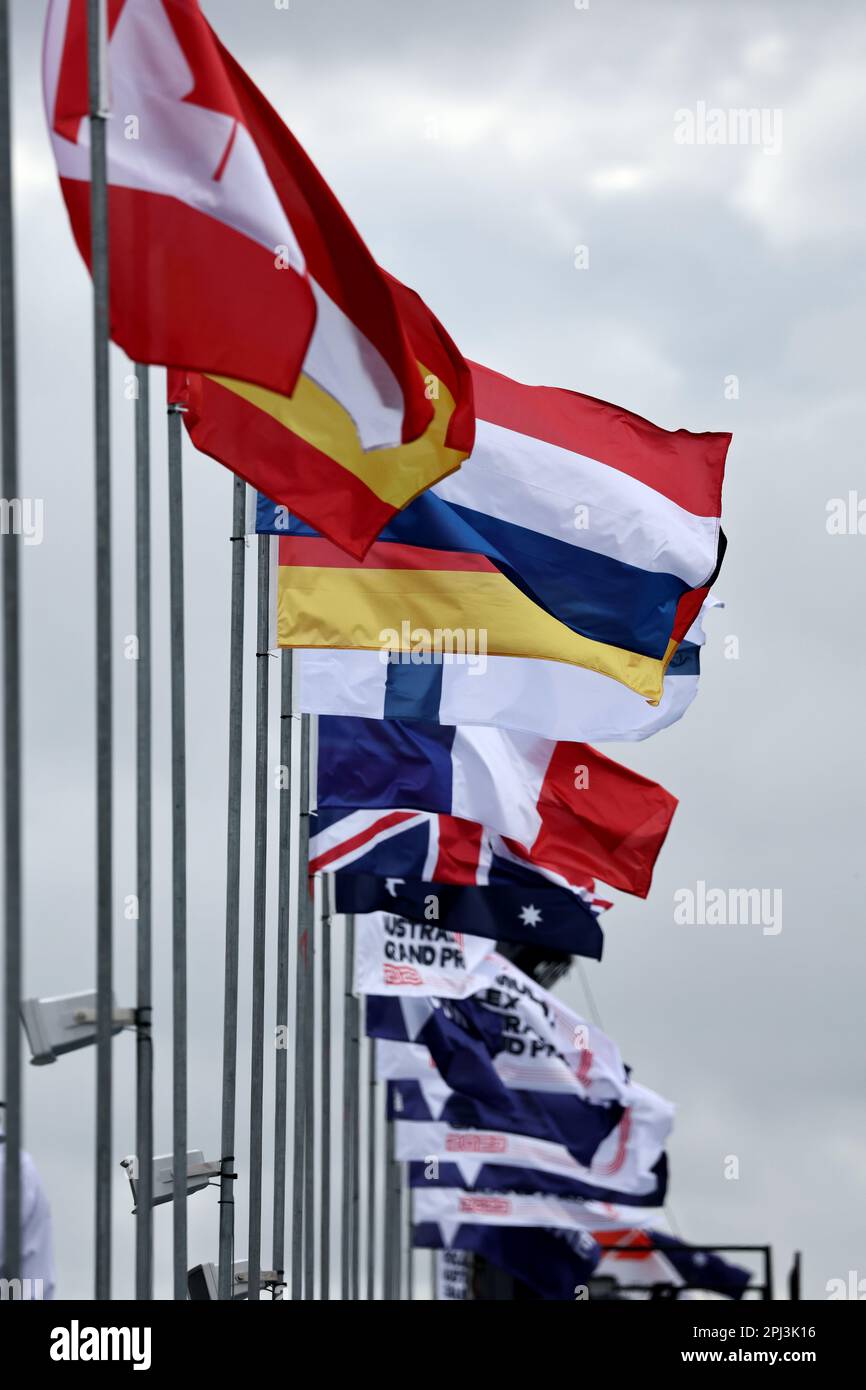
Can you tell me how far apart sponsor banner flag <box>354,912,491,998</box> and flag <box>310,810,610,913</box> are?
11.8 ft

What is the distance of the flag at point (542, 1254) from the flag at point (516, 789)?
1873cm

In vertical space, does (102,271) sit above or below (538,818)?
above

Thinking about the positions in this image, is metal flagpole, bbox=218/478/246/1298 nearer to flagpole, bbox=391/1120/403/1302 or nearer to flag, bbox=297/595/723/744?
flag, bbox=297/595/723/744

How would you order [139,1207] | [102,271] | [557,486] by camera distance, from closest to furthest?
1. [102,271]
2. [139,1207]
3. [557,486]

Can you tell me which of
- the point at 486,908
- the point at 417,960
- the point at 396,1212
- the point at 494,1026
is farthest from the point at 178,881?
the point at 396,1212

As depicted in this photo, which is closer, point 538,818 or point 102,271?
point 102,271

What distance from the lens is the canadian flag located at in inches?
396

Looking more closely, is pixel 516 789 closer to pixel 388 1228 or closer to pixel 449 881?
pixel 449 881

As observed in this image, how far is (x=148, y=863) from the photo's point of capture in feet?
40.6

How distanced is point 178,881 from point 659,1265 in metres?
43.6
